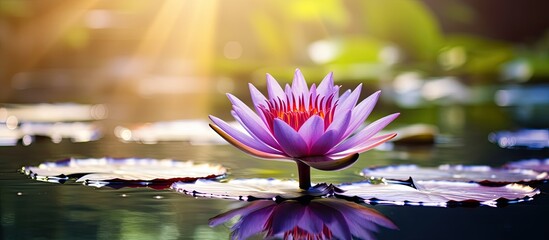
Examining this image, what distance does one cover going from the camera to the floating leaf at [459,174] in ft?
7.02

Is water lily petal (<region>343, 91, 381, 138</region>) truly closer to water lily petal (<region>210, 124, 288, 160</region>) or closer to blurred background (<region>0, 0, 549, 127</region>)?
water lily petal (<region>210, 124, 288, 160</region>)

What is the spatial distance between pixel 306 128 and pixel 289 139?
0.04 metres

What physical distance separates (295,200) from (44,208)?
486 millimetres

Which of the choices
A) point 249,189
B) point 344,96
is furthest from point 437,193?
point 249,189

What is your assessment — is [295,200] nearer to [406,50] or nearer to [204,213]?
[204,213]

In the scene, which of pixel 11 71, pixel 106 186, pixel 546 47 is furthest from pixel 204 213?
pixel 546 47

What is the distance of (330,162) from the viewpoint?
5.62 ft

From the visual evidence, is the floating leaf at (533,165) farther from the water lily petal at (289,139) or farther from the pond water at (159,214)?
the water lily petal at (289,139)

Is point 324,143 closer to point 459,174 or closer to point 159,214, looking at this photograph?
point 159,214

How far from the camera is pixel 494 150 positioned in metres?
3.41

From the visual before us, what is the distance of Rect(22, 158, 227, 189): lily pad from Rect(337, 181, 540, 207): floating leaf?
42 cm

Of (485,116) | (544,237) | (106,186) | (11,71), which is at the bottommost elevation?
(544,237)

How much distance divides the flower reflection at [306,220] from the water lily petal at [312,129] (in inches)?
4.9

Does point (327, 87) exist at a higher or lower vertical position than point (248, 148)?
higher
